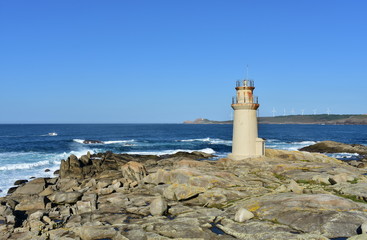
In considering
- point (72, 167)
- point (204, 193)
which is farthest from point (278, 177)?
point (72, 167)

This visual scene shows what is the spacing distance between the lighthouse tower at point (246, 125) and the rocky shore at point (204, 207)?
314 cm

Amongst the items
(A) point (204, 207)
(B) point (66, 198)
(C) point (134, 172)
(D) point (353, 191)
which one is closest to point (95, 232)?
(A) point (204, 207)

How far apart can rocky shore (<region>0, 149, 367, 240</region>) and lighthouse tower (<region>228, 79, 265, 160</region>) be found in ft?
10.3

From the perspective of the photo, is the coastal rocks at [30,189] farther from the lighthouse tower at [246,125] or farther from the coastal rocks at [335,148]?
the coastal rocks at [335,148]

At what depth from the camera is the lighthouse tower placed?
1313 inches

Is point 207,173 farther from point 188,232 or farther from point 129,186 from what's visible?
point 188,232

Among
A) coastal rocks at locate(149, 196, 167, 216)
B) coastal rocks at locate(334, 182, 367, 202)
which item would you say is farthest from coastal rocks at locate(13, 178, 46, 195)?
coastal rocks at locate(334, 182, 367, 202)

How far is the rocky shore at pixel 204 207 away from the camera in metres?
13.7

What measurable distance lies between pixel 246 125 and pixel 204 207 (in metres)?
16.7

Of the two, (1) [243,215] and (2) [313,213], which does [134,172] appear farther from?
(2) [313,213]

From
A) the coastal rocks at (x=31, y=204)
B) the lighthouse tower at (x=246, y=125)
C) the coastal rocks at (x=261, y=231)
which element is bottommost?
the coastal rocks at (x=31, y=204)

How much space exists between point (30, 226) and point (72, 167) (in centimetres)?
2105

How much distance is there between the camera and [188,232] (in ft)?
45.1

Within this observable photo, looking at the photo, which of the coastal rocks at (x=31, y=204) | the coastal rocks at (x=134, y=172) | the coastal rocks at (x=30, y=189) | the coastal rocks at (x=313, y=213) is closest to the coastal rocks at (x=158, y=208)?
the coastal rocks at (x=313, y=213)
